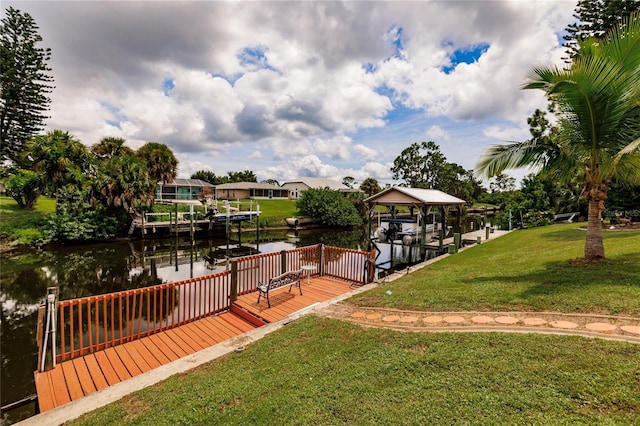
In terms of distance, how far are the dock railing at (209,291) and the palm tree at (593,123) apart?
18.1ft

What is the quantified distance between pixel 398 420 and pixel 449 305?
381 centimetres

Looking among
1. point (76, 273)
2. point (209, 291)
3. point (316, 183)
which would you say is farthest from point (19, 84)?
point (316, 183)

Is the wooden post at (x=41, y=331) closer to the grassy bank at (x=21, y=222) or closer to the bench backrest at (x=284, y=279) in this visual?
the bench backrest at (x=284, y=279)

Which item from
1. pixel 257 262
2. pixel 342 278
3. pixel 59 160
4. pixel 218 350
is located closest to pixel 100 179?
pixel 59 160

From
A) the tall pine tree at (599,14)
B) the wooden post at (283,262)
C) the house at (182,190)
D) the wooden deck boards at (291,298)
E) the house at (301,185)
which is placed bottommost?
the wooden deck boards at (291,298)

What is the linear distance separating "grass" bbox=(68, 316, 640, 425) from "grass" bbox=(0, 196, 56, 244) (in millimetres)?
22717

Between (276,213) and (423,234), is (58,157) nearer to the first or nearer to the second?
(276,213)

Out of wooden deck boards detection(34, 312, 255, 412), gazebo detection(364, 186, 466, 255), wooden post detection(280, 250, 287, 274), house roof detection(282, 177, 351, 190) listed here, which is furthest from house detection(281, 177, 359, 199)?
wooden deck boards detection(34, 312, 255, 412)

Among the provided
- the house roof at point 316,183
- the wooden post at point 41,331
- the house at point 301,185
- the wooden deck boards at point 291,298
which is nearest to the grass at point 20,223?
the wooden post at point 41,331

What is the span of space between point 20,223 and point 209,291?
22.0m

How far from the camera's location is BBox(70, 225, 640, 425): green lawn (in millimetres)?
2945

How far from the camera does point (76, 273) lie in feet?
47.3

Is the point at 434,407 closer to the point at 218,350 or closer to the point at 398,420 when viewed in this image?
the point at 398,420

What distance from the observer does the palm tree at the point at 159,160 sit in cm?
3136
